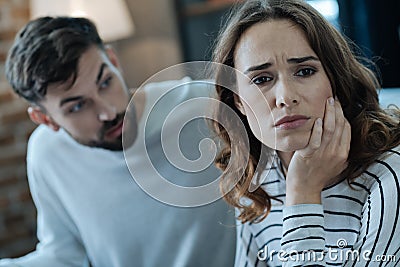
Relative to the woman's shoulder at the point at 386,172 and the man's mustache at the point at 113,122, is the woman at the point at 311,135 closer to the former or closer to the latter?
the woman's shoulder at the point at 386,172

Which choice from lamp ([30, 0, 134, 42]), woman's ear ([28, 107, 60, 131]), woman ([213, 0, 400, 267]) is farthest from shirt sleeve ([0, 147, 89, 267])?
lamp ([30, 0, 134, 42])

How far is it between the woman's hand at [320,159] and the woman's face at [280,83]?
0.01 meters

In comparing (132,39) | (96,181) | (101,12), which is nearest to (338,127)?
(96,181)

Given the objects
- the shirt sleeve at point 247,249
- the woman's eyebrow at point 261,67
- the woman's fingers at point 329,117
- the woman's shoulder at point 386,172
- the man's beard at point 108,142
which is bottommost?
the shirt sleeve at point 247,249

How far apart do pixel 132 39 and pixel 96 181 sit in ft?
3.13

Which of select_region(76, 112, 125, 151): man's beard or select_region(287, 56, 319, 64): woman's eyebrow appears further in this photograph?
select_region(76, 112, 125, 151): man's beard

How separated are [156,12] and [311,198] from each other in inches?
51.7

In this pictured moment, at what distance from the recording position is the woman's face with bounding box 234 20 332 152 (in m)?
0.44

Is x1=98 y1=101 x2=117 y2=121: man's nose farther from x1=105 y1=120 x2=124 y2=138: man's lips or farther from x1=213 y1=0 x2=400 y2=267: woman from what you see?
x1=213 y1=0 x2=400 y2=267: woman

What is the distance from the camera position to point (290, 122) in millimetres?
441

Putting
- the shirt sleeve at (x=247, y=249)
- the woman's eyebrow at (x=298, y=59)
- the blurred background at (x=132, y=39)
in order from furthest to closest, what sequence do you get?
the blurred background at (x=132, y=39)
the shirt sleeve at (x=247, y=249)
the woman's eyebrow at (x=298, y=59)

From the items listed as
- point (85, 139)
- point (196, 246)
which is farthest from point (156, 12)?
point (196, 246)

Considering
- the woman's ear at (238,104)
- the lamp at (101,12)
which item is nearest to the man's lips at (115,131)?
the woman's ear at (238,104)

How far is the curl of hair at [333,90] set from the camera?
1.49 ft
